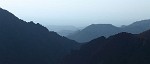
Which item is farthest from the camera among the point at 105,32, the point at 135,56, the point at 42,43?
the point at 105,32

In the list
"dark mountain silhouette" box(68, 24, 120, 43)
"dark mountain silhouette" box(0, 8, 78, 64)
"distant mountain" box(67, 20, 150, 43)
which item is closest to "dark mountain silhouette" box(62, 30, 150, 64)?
"dark mountain silhouette" box(0, 8, 78, 64)

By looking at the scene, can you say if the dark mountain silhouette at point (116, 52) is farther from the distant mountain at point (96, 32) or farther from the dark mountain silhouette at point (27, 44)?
the distant mountain at point (96, 32)

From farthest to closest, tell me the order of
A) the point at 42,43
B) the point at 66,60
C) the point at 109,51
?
the point at 42,43
the point at 66,60
the point at 109,51

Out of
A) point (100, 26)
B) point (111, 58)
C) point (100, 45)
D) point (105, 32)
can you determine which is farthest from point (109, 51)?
point (100, 26)

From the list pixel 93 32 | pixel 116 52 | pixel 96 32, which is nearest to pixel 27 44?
pixel 116 52

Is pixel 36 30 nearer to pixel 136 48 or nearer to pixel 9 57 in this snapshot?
pixel 9 57

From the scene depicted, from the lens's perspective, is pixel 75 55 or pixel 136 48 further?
pixel 75 55

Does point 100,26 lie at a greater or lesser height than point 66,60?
greater
